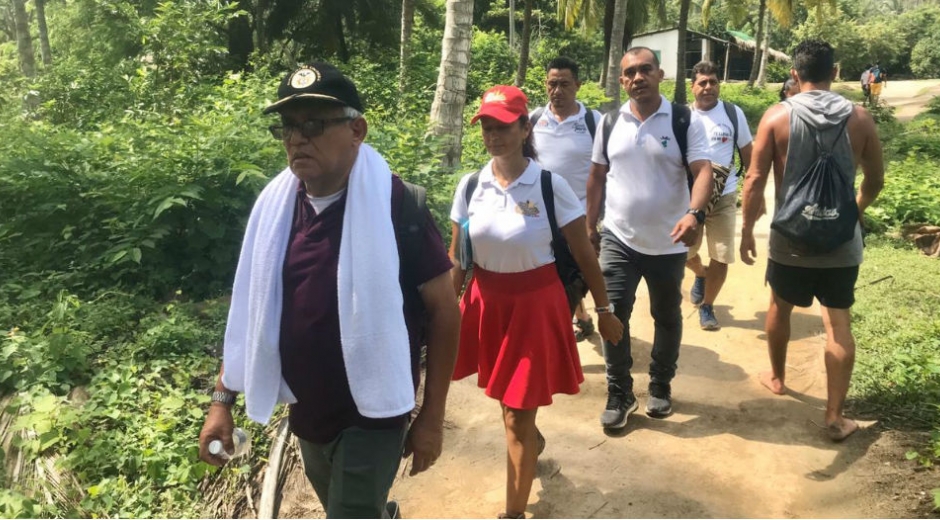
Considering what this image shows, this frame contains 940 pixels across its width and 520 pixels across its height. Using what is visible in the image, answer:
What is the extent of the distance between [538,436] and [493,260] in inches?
45.2

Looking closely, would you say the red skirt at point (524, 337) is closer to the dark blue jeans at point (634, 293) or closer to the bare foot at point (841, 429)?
the dark blue jeans at point (634, 293)

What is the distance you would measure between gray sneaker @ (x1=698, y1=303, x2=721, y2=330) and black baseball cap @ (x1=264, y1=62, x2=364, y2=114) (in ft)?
14.4

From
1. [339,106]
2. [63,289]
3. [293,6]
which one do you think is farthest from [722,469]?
[293,6]

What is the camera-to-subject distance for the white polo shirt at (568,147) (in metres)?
4.75

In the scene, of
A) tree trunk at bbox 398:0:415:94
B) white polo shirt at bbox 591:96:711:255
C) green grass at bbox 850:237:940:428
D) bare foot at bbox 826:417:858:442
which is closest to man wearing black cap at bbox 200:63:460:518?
white polo shirt at bbox 591:96:711:255

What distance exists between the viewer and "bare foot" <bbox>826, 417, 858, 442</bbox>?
144 inches

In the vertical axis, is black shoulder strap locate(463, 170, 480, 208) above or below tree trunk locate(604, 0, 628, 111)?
below

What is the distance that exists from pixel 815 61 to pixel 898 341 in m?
2.23

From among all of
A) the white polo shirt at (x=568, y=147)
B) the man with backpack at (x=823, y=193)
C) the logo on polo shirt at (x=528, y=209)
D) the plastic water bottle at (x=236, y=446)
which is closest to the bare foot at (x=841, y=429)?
the man with backpack at (x=823, y=193)

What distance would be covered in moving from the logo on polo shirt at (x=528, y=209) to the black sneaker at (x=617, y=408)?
1.57 meters

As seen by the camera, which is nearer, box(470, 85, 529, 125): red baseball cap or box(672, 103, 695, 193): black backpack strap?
box(470, 85, 529, 125): red baseball cap

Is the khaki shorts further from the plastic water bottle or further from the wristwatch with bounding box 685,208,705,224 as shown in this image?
the plastic water bottle

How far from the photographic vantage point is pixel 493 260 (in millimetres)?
3021

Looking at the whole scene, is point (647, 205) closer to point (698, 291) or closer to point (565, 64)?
point (565, 64)
